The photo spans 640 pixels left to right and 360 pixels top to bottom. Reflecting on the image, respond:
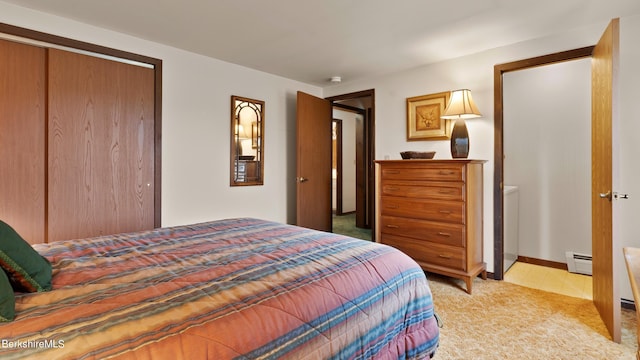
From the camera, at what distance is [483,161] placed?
295cm

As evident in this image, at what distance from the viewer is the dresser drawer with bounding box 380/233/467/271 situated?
9.07 ft

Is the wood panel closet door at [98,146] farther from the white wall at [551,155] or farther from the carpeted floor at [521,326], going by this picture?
the white wall at [551,155]

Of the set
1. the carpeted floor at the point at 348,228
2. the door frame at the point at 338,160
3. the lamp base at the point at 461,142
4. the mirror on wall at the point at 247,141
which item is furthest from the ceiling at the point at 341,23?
Answer: the door frame at the point at 338,160

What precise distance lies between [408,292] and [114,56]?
3052mm

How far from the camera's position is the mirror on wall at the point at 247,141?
3691 millimetres

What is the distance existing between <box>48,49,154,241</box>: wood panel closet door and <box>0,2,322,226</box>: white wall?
175 mm

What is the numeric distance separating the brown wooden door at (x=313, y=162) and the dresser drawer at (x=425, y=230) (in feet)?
3.78

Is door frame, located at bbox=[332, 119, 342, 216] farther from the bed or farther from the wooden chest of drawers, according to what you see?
the bed

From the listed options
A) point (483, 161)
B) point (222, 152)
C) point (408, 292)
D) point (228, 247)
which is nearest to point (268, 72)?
point (222, 152)

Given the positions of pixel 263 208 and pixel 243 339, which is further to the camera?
pixel 263 208

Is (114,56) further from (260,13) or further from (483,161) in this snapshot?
(483,161)

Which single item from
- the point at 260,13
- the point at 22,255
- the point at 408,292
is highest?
the point at 260,13

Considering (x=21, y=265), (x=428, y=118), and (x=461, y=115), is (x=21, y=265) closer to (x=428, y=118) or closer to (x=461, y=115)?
(x=461, y=115)

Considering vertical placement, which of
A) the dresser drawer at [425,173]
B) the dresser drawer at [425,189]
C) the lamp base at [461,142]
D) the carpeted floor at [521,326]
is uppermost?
the lamp base at [461,142]
